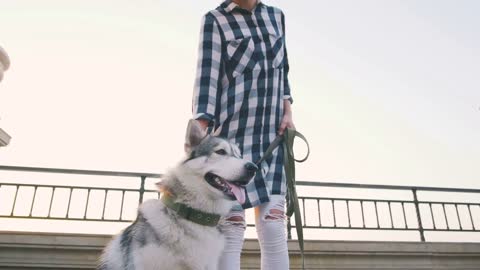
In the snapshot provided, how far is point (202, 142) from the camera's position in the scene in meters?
2.01

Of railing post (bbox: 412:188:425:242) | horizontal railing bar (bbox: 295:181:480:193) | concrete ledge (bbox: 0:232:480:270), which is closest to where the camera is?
concrete ledge (bbox: 0:232:480:270)

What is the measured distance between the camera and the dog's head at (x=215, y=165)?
1.79 meters

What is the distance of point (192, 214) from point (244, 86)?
0.79 meters

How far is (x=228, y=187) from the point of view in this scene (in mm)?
1847

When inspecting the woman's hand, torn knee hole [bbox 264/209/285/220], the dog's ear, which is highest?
the woman's hand

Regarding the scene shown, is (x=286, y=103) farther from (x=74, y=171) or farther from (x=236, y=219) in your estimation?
(x=74, y=171)

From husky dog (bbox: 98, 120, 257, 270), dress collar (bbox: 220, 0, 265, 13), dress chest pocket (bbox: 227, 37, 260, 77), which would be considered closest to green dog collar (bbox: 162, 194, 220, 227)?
husky dog (bbox: 98, 120, 257, 270)

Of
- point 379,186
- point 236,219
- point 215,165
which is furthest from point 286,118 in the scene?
point 379,186

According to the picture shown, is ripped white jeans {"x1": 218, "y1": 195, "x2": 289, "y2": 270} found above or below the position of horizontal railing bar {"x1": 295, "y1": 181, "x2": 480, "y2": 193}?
below

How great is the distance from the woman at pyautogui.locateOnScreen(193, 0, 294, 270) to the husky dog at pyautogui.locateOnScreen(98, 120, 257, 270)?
0.08 meters

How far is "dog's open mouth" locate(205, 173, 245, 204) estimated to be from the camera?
5.82 ft

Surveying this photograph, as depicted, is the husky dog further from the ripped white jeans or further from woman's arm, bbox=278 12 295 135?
woman's arm, bbox=278 12 295 135

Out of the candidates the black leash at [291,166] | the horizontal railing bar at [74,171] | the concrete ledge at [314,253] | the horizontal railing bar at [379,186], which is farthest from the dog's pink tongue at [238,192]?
the horizontal railing bar at [379,186]

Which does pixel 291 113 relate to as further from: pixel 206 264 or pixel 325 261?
pixel 325 261
